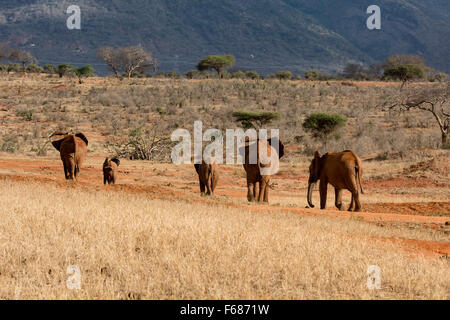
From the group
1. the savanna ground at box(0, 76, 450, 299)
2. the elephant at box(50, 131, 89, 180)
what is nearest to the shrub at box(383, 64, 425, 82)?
the savanna ground at box(0, 76, 450, 299)

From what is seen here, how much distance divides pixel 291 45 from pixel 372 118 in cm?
14117

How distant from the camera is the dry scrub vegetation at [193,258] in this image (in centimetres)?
622

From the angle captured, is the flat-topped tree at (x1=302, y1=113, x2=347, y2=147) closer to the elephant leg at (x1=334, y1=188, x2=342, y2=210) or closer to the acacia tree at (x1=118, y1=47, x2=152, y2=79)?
the elephant leg at (x1=334, y1=188, x2=342, y2=210)

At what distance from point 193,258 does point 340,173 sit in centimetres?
796

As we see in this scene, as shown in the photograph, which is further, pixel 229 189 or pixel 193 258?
pixel 229 189

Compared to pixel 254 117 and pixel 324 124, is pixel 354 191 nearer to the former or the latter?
pixel 324 124

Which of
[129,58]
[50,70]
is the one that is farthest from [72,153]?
[50,70]

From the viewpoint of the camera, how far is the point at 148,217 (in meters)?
9.98

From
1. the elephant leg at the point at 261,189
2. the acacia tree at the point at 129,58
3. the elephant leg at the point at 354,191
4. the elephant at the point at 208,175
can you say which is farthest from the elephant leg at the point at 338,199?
the acacia tree at the point at 129,58

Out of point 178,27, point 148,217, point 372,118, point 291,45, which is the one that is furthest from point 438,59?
point 148,217

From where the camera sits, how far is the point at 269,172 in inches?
582

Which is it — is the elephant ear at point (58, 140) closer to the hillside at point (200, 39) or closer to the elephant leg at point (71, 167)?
the elephant leg at point (71, 167)

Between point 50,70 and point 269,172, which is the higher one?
point 50,70

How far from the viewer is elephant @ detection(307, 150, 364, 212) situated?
46.6 feet
